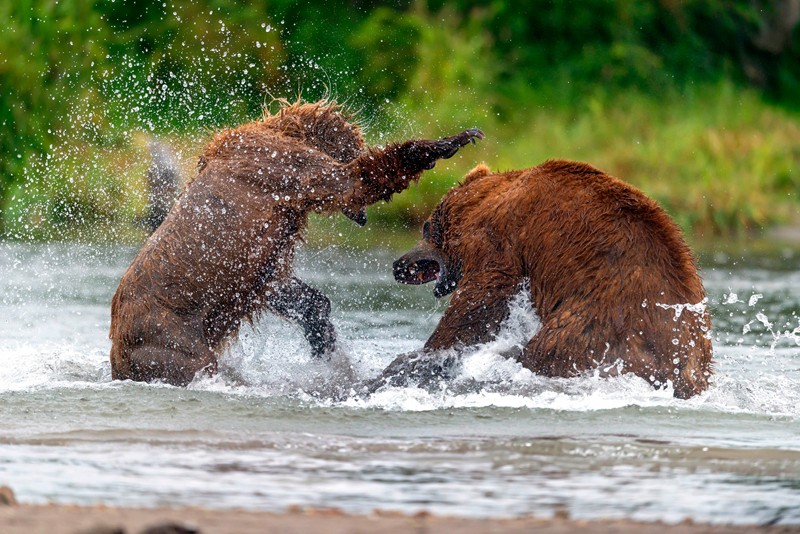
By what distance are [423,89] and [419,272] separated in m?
13.5

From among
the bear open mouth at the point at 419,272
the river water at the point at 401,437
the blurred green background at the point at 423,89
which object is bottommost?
the river water at the point at 401,437

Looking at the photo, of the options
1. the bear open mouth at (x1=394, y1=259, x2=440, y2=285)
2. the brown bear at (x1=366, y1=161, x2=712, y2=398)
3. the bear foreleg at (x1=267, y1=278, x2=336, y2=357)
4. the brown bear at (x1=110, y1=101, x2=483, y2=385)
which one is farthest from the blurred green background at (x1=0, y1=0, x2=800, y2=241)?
the brown bear at (x1=366, y1=161, x2=712, y2=398)

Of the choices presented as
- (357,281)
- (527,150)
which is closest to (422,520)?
(357,281)

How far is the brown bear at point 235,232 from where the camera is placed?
7.42 meters

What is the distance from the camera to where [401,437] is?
6.06m

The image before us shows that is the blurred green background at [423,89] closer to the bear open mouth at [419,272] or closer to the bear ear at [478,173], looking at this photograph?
the bear open mouth at [419,272]

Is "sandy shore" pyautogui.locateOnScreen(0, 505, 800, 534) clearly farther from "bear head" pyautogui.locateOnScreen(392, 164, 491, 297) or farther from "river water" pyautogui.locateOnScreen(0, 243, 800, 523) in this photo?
"bear head" pyautogui.locateOnScreen(392, 164, 491, 297)

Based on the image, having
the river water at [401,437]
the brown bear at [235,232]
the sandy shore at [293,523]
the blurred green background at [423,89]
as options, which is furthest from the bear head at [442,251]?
the blurred green background at [423,89]

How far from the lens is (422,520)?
445 cm

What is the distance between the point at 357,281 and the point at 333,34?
9.74 meters

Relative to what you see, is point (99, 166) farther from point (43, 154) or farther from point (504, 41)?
point (504, 41)

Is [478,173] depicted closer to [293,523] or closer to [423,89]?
[293,523]

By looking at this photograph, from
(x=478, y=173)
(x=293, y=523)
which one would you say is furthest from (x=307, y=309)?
(x=293, y=523)

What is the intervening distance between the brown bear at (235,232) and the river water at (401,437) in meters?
0.23
